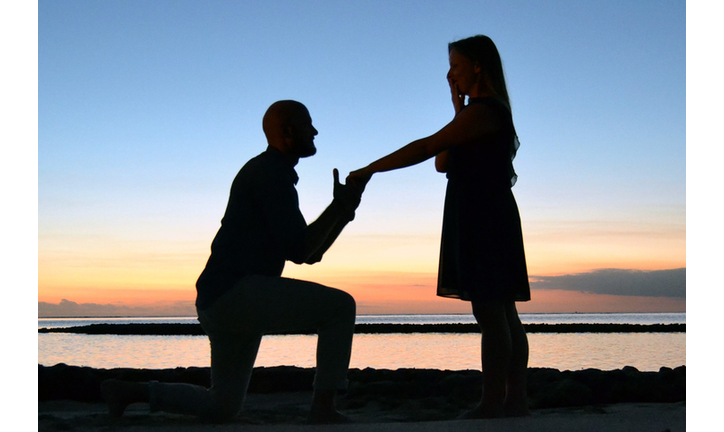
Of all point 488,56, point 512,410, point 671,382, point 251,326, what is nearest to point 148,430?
point 251,326

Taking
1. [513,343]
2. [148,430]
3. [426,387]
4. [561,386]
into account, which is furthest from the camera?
[426,387]

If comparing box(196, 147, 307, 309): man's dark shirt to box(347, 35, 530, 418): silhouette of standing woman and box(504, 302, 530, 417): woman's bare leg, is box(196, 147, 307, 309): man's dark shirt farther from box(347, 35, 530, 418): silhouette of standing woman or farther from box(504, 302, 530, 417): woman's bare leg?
box(504, 302, 530, 417): woman's bare leg

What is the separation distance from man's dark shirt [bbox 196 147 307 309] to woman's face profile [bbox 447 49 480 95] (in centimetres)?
110

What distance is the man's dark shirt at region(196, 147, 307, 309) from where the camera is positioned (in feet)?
9.85

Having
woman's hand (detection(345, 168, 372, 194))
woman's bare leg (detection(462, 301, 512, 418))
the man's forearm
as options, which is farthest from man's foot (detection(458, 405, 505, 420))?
woman's hand (detection(345, 168, 372, 194))

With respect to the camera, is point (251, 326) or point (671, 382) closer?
point (251, 326)

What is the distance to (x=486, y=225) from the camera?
127 inches

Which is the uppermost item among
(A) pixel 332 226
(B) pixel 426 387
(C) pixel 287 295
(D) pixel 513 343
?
(A) pixel 332 226

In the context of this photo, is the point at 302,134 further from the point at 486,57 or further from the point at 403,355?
the point at 403,355

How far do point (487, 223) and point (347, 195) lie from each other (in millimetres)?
722

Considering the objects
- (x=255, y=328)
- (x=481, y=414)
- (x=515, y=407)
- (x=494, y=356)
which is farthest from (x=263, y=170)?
(x=515, y=407)

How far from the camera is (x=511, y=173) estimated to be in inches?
133

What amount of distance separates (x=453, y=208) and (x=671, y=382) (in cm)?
288

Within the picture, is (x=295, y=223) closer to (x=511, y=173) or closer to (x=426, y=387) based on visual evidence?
(x=511, y=173)
